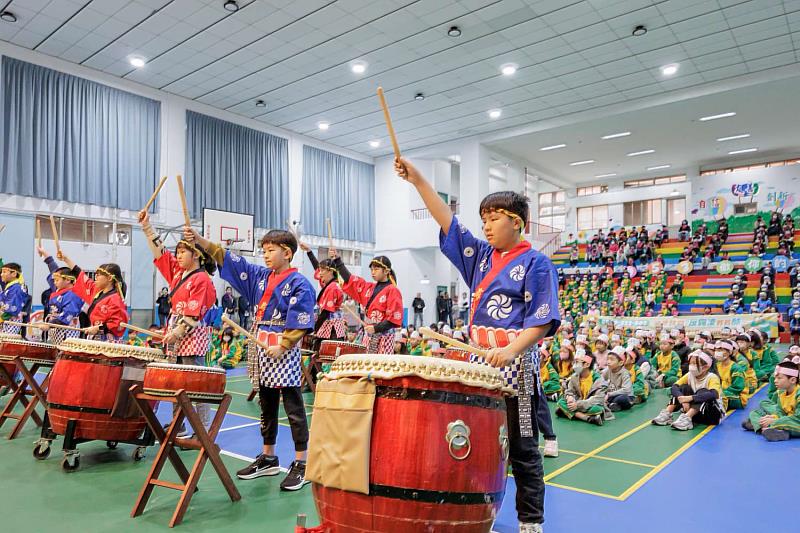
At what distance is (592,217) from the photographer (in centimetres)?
2348

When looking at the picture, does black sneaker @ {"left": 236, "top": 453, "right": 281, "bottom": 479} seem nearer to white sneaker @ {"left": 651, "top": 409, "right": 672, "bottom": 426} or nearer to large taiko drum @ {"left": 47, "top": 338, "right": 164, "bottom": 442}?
large taiko drum @ {"left": 47, "top": 338, "right": 164, "bottom": 442}

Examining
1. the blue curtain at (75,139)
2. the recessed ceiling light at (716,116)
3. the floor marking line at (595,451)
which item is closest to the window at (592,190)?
the recessed ceiling light at (716,116)

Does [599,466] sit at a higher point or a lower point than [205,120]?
lower

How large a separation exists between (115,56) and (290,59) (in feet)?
12.1

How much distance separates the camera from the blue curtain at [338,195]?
1720 cm

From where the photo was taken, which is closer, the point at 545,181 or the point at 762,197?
the point at 762,197

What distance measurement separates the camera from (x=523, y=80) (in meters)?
13.2

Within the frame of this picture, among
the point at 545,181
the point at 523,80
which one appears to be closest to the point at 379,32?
the point at 523,80

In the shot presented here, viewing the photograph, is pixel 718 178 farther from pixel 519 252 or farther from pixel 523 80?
pixel 519 252

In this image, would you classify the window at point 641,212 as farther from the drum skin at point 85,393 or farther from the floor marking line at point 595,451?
the drum skin at point 85,393

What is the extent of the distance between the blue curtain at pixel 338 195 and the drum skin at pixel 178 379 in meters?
13.9

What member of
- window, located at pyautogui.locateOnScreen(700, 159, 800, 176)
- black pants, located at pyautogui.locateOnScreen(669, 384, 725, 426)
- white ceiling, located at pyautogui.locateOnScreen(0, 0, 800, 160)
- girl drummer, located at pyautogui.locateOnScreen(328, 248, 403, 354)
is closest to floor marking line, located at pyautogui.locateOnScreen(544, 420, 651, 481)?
black pants, located at pyautogui.locateOnScreen(669, 384, 725, 426)

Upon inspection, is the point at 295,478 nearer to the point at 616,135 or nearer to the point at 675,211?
the point at 616,135

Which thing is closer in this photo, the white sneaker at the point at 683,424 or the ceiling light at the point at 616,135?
the white sneaker at the point at 683,424
